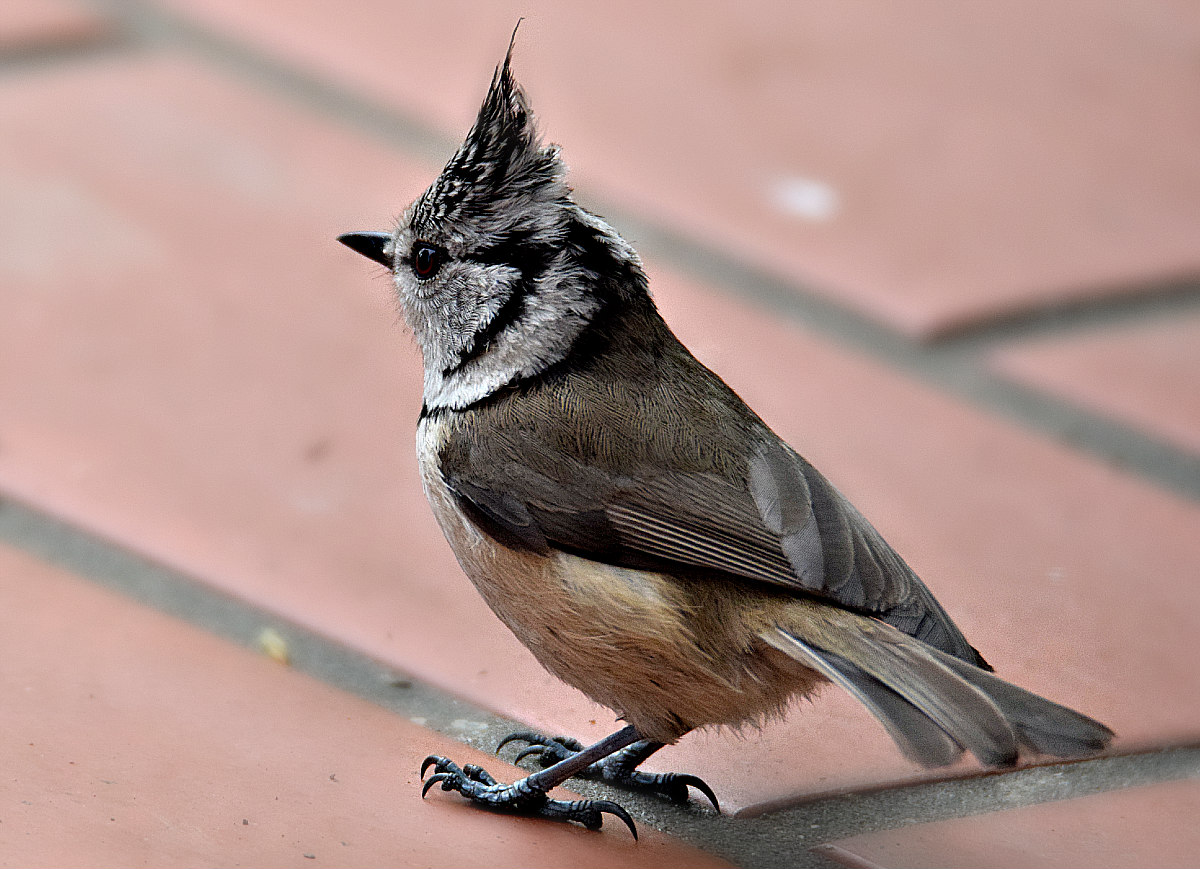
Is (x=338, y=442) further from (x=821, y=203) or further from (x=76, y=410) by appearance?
(x=821, y=203)

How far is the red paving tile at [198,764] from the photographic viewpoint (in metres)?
1.60

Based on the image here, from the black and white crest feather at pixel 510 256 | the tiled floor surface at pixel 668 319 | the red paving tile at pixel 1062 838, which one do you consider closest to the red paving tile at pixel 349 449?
the tiled floor surface at pixel 668 319

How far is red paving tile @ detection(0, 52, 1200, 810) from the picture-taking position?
6.62 ft

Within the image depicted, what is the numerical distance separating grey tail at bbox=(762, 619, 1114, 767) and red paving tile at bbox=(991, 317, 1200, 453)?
0.75 m

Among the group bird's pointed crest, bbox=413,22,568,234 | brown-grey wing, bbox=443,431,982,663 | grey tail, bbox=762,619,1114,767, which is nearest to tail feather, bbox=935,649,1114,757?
grey tail, bbox=762,619,1114,767

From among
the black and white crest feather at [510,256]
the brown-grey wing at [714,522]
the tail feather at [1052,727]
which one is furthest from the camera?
the black and white crest feather at [510,256]

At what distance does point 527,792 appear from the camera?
5.98ft

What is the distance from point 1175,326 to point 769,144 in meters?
0.78

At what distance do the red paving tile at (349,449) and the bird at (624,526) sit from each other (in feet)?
0.38

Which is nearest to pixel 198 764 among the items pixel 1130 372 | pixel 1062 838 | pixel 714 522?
pixel 714 522

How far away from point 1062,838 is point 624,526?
0.58m

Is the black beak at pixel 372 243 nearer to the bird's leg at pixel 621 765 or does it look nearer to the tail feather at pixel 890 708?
the bird's leg at pixel 621 765

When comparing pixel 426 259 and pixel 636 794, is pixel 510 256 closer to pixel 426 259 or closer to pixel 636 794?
pixel 426 259

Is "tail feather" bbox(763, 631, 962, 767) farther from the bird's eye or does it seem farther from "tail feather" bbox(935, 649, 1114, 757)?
the bird's eye
